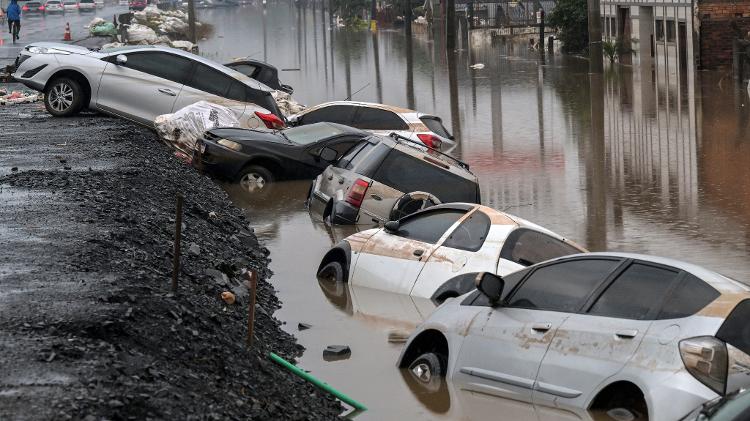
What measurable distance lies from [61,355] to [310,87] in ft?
130

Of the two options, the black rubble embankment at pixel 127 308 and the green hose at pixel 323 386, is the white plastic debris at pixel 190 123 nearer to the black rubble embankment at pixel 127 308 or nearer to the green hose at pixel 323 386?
the black rubble embankment at pixel 127 308

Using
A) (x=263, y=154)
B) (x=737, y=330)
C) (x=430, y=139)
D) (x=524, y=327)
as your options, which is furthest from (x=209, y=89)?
(x=737, y=330)

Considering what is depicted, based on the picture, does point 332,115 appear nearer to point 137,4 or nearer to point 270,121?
point 270,121

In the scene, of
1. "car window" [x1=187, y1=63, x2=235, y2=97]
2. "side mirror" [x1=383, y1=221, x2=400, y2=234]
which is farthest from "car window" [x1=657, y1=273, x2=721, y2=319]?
"car window" [x1=187, y1=63, x2=235, y2=97]

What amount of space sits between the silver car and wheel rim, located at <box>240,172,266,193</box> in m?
2.50

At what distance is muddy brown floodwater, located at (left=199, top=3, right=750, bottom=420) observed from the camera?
12297 mm

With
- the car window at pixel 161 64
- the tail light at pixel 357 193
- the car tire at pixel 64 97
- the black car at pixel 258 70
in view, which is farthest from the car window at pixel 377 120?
the tail light at pixel 357 193

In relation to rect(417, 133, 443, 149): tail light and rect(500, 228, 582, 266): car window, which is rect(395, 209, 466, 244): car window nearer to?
rect(500, 228, 582, 266): car window

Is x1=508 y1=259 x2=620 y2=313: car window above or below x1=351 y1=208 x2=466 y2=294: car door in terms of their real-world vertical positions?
above

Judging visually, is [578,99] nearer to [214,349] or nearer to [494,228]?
[494,228]

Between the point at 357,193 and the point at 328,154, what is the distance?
3.98m

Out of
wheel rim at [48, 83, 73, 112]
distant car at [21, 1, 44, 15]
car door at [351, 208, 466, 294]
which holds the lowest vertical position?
car door at [351, 208, 466, 294]

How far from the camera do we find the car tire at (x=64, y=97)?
24.9 meters

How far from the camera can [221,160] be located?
21.9 m
